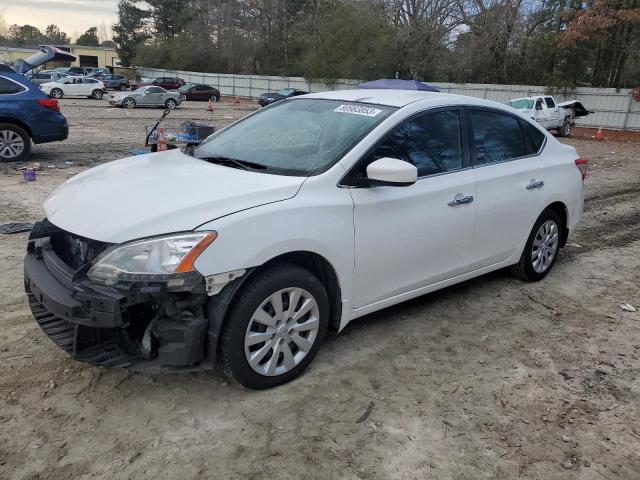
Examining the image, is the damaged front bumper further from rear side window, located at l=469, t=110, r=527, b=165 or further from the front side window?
rear side window, located at l=469, t=110, r=527, b=165

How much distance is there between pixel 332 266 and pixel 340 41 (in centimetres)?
4583

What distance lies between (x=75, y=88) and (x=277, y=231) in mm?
34574

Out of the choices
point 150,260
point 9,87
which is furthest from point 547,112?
point 150,260

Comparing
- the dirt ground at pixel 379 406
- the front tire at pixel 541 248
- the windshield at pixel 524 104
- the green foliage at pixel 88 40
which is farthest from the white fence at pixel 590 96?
the green foliage at pixel 88 40

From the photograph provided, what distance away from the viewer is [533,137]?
498 centimetres

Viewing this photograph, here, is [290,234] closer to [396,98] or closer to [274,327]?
[274,327]

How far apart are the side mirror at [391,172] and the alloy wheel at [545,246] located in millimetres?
2222

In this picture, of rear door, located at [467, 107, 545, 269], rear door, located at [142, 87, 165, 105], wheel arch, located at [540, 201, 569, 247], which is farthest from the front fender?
rear door, located at [142, 87, 165, 105]

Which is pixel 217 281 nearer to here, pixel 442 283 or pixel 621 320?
pixel 442 283

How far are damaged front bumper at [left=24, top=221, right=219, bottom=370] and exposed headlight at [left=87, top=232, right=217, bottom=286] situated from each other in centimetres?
5

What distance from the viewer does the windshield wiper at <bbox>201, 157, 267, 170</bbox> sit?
11.8 feet

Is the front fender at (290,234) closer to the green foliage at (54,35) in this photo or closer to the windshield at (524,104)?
the windshield at (524,104)

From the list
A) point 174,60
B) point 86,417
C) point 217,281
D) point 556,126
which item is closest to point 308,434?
point 217,281

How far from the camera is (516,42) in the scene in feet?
113
